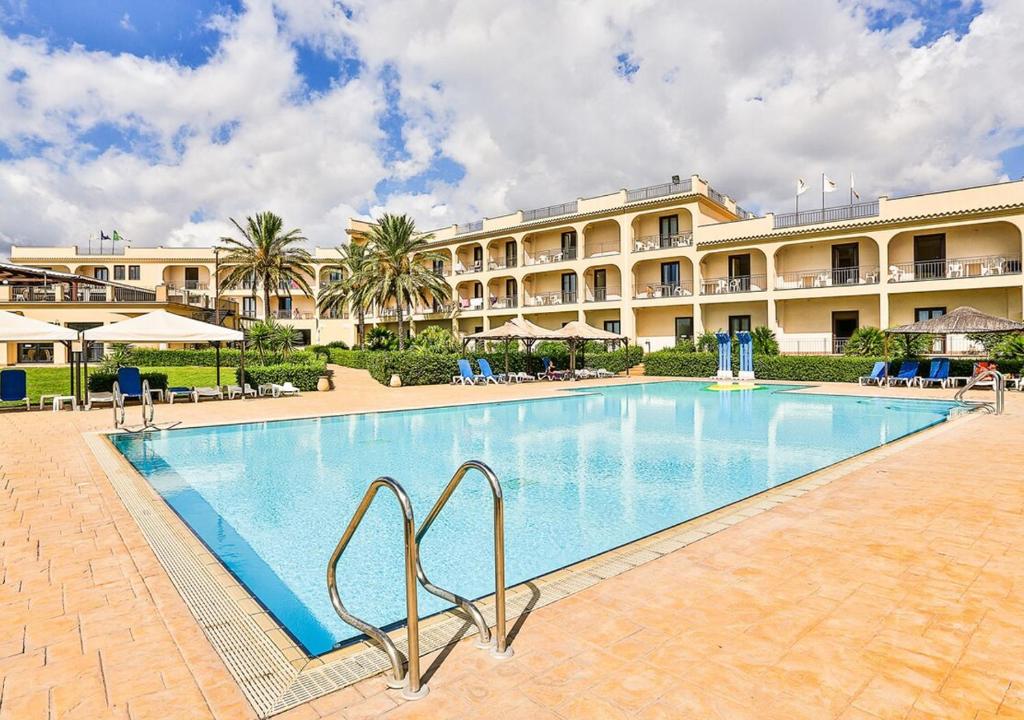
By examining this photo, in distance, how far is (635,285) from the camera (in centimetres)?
3441

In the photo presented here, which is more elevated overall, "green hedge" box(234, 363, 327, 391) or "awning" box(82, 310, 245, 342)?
"awning" box(82, 310, 245, 342)

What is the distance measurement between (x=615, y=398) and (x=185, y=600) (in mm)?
16693

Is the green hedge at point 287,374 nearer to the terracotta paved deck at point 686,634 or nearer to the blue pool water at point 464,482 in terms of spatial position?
the blue pool water at point 464,482

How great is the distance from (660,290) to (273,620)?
32.3m

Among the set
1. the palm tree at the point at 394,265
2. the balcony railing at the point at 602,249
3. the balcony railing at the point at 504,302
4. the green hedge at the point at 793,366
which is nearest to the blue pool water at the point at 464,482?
the green hedge at the point at 793,366

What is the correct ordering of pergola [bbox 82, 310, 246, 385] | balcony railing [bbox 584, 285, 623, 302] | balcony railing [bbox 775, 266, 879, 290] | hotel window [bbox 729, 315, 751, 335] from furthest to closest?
balcony railing [bbox 584, 285, 623, 302] → hotel window [bbox 729, 315, 751, 335] → balcony railing [bbox 775, 266, 879, 290] → pergola [bbox 82, 310, 246, 385]

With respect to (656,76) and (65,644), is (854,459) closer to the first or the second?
(65,644)

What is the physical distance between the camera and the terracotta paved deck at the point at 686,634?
243cm

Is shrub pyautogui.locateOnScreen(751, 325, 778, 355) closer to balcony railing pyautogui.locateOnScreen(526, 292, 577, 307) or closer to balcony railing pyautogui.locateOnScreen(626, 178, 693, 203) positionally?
balcony railing pyautogui.locateOnScreen(626, 178, 693, 203)

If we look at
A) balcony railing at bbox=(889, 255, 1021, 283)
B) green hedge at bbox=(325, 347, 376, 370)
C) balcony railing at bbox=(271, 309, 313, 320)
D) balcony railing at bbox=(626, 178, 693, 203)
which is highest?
balcony railing at bbox=(626, 178, 693, 203)

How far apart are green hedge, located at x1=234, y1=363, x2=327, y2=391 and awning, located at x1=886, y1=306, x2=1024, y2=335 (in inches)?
849

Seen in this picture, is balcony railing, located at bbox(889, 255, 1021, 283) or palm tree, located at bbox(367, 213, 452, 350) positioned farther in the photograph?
palm tree, located at bbox(367, 213, 452, 350)

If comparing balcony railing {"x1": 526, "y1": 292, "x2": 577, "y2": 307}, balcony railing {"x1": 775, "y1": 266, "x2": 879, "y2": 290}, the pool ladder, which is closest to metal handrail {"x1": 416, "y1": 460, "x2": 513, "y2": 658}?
the pool ladder

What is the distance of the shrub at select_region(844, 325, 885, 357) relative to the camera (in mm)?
24359
